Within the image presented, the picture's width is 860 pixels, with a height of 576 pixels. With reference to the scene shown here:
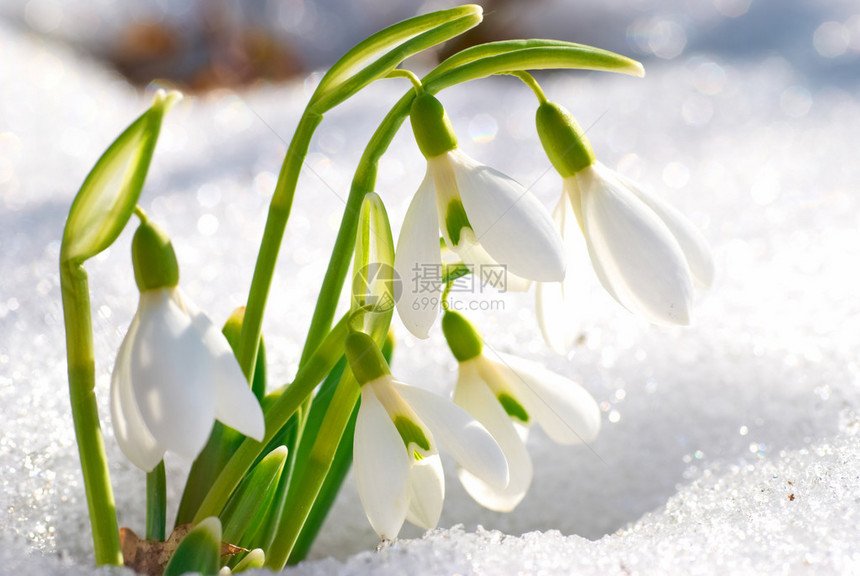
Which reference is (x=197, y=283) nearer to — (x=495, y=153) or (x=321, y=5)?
(x=495, y=153)

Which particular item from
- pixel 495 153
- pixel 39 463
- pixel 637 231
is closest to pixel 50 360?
pixel 39 463

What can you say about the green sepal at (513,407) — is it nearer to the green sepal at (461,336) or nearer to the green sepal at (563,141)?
the green sepal at (461,336)

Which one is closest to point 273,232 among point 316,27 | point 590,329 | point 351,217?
point 351,217

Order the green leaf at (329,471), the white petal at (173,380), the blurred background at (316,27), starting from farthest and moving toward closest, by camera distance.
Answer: the blurred background at (316,27) < the green leaf at (329,471) < the white petal at (173,380)

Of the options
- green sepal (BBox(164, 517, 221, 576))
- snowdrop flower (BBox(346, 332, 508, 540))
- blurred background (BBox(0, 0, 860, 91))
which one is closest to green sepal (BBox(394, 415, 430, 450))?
snowdrop flower (BBox(346, 332, 508, 540))

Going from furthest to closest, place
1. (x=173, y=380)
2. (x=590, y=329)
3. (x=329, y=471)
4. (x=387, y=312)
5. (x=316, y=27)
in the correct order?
(x=316, y=27)
(x=590, y=329)
(x=329, y=471)
(x=387, y=312)
(x=173, y=380)

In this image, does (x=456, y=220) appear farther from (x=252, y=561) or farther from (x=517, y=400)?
(x=252, y=561)

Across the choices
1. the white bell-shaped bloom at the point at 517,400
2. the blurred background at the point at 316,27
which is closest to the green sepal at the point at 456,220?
the white bell-shaped bloom at the point at 517,400
